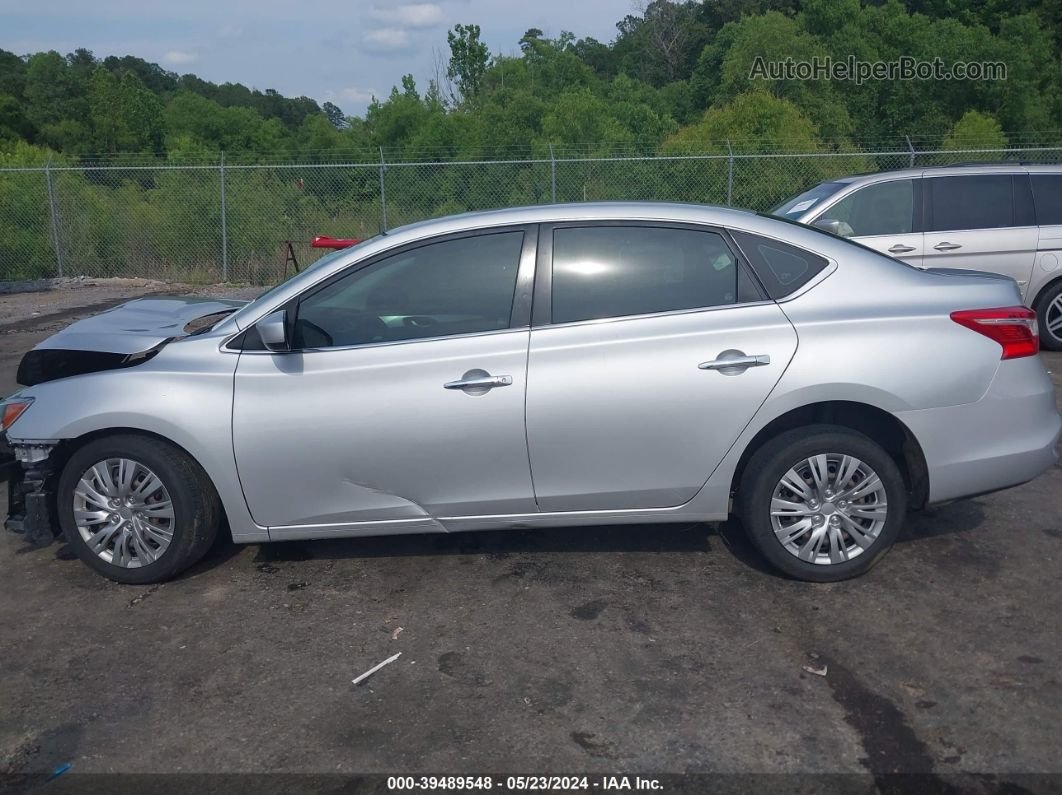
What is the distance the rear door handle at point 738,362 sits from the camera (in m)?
4.51

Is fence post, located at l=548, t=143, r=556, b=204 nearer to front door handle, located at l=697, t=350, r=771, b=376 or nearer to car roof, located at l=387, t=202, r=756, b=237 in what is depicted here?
car roof, located at l=387, t=202, r=756, b=237

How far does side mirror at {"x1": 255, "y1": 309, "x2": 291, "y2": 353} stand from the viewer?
456 centimetres

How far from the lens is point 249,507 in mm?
4730

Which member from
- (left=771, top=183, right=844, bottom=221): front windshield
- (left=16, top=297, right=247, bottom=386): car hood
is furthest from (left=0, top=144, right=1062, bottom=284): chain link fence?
(left=16, top=297, right=247, bottom=386): car hood

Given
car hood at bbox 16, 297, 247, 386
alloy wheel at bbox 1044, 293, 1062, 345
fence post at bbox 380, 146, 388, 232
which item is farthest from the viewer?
fence post at bbox 380, 146, 388, 232

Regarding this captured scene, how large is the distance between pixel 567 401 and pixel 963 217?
6.58 meters

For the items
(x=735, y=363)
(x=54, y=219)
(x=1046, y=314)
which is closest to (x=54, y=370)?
(x=735, y=363)

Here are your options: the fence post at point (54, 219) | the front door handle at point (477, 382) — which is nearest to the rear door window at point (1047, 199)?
the front door handle at point (477, 382)

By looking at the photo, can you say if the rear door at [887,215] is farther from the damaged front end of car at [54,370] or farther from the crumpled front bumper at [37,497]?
the crumpled front bumper at [37,497]

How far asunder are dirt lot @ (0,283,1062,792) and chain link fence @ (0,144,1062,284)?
1302 centimetres

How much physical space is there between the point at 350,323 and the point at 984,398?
9.50 feet

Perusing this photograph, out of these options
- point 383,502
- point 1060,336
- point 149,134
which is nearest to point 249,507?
point 383,502

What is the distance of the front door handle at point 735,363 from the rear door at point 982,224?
18.7 feet

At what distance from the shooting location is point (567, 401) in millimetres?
4520
